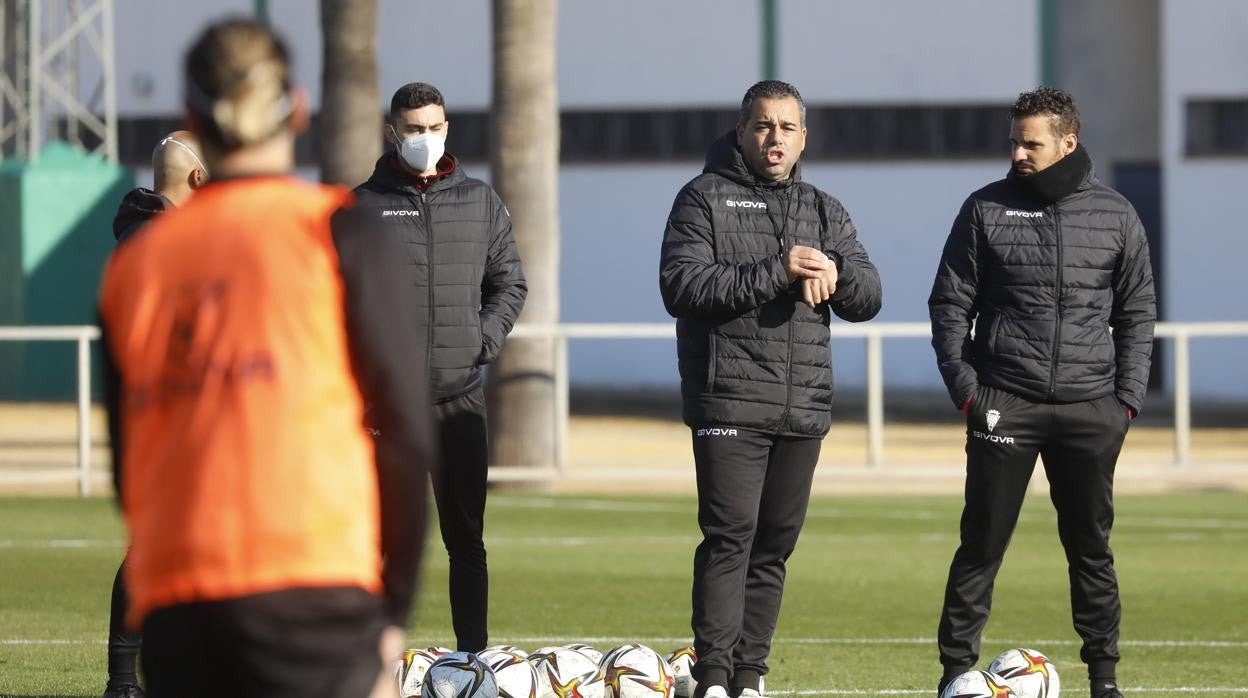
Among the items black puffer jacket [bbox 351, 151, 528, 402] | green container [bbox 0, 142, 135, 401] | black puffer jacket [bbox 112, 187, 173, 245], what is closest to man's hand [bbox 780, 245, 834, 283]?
black puffer jacket [bbox 351, 151, 528, 402]

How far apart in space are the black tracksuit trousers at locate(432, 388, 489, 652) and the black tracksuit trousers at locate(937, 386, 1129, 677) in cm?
176

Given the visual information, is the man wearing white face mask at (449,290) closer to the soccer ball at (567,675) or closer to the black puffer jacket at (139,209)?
the soccer ball at (567,675)

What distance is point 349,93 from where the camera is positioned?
68.6 ft

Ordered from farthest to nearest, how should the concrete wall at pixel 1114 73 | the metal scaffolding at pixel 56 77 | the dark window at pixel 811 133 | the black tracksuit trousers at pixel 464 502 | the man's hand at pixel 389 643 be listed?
1. the dark window at pixel 811 133
2. the metal scaffolding at pixel 56 77
3. the concrete wall at pixel 1114 73
4. the black tracksuit trousers at pixel 464 502
5. the man's hand at pixel 389 643

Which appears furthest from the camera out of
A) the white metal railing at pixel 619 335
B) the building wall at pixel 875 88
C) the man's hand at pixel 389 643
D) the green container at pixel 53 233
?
the green container at pixel 53 233

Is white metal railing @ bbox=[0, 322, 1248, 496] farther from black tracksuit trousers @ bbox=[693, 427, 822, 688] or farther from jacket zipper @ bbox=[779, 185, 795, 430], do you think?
jacket zipper @ bbox=[779, 185, 795, 430]

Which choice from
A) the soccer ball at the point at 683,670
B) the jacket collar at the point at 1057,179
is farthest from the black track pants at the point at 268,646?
the jacket collar at the point at 1057,179

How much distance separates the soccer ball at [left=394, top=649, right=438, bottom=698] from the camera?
7.31 metres

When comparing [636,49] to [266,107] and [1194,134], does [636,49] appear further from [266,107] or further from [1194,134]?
[266,107]

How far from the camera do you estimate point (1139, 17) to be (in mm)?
31172

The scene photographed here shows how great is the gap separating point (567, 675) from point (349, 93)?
46.7 ft

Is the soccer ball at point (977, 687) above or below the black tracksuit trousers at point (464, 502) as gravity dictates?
below

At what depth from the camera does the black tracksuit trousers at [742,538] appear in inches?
286

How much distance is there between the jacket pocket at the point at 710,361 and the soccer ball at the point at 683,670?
103 centimetres
